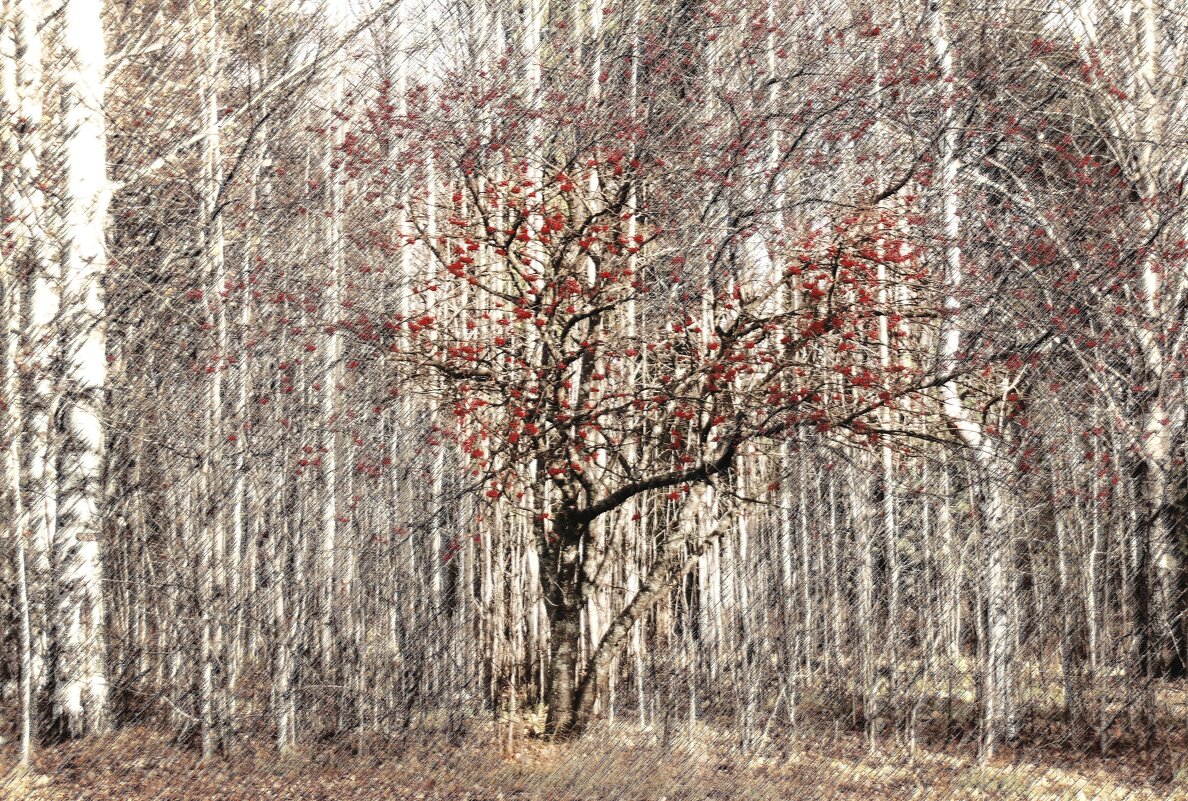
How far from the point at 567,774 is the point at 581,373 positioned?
2.30m

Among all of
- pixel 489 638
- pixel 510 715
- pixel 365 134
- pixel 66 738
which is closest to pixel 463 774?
pixel 510 715

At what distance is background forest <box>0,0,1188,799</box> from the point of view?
610cm

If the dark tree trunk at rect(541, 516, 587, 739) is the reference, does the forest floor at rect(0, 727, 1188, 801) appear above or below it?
below

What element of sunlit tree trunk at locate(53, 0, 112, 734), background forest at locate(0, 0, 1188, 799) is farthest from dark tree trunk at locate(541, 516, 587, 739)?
→ sunlit tree trunk at locate(53, 0, 112, 734)

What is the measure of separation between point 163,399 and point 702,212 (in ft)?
14.1

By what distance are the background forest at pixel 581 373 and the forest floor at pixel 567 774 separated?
9cm

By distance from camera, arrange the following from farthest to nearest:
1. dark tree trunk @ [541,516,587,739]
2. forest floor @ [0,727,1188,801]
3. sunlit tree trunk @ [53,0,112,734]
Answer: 1. dark tree trunk @ [541,516,587,739]
2. sunlit tree trunk @ [53,0,112,734]
3. forest floor @ [0,727,1188,801]

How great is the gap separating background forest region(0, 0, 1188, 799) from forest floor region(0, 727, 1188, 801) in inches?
3.6

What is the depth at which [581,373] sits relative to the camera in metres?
6.51

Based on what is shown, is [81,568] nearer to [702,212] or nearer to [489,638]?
[489,638]

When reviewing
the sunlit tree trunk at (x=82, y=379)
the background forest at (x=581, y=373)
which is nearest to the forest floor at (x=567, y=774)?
the background forest at (x=581, y=373)

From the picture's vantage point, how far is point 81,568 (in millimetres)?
5988

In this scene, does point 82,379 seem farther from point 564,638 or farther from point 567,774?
point 567,774

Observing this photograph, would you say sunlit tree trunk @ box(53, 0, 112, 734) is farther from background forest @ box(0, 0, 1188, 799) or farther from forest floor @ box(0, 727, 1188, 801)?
forest floor @ box(0, 727, 1188, 801)
